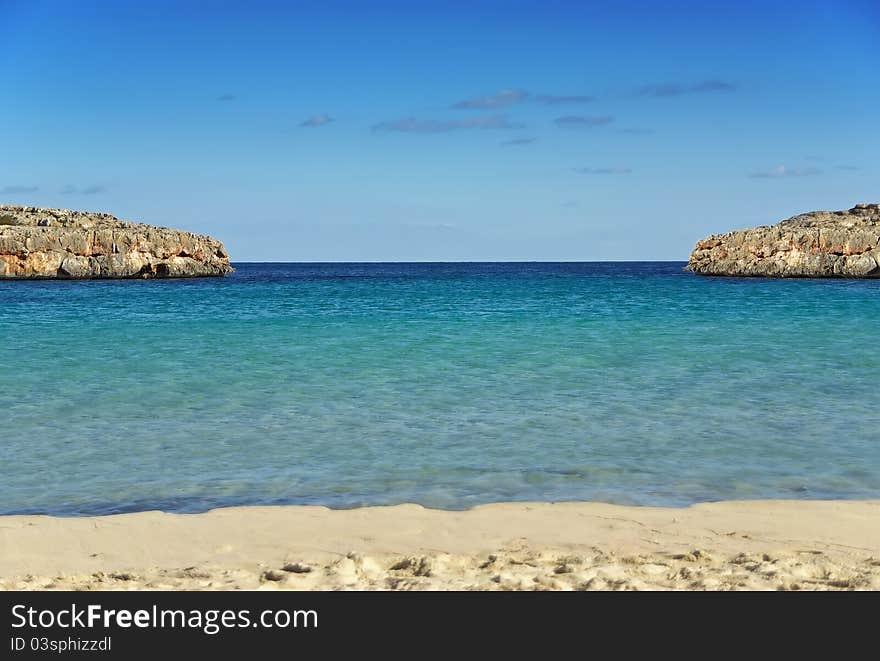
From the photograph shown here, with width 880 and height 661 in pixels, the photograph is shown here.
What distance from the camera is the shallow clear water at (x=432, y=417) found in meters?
8.82

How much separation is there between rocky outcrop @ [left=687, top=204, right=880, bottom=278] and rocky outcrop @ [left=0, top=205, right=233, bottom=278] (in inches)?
2657

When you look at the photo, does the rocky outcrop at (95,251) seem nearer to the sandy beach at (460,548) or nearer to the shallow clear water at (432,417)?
the shallow clear water at (432,417)

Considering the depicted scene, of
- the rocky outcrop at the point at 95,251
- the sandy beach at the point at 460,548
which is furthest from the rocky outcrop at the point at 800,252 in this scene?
the sandy beach at the point at 460,548

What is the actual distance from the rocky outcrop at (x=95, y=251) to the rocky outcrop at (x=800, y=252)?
6748cm

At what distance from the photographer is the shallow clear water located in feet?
28.9

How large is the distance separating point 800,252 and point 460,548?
90516 millimetres

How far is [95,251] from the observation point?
281 ft

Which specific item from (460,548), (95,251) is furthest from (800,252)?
(460,548)

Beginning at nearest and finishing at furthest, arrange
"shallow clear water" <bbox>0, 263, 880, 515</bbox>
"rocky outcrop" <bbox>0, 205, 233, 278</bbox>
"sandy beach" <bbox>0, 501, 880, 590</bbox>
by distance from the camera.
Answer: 1. "sandy beach" <bbox>0, 501, 880, 590</bbox>
2. "shallow clear water" <bbox>0, 263, 880, 515</bbox>
3. "rocky outcrop" <bbox>0, 205, 233, 278</bbox>

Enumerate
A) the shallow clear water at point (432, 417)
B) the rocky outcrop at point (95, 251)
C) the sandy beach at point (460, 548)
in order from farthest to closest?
the rocky outcrop at point (95, 251)
the shallow clear water at point (432, 417)
the sandy beach at point (460, 548)

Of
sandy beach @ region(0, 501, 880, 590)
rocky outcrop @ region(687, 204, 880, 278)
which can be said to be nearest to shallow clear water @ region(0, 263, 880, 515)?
sandy beach @ region(0, 501, 880, 590)

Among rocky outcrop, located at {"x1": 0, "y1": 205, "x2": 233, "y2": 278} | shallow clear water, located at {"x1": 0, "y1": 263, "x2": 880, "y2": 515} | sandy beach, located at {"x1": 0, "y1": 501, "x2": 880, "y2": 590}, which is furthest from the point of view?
rocky outcrop, located at {"x1": 0, "y1": 205, "x2": 233, "y2": 278}

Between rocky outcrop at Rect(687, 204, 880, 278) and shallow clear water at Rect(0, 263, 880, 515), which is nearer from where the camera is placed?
shallow clear water at Rect(0, 263, 880, 515)

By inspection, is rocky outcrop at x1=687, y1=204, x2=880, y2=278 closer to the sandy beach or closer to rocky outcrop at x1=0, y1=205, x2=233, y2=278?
rocky outcrop at x1=0, y1=205, x2=233, y2=278
